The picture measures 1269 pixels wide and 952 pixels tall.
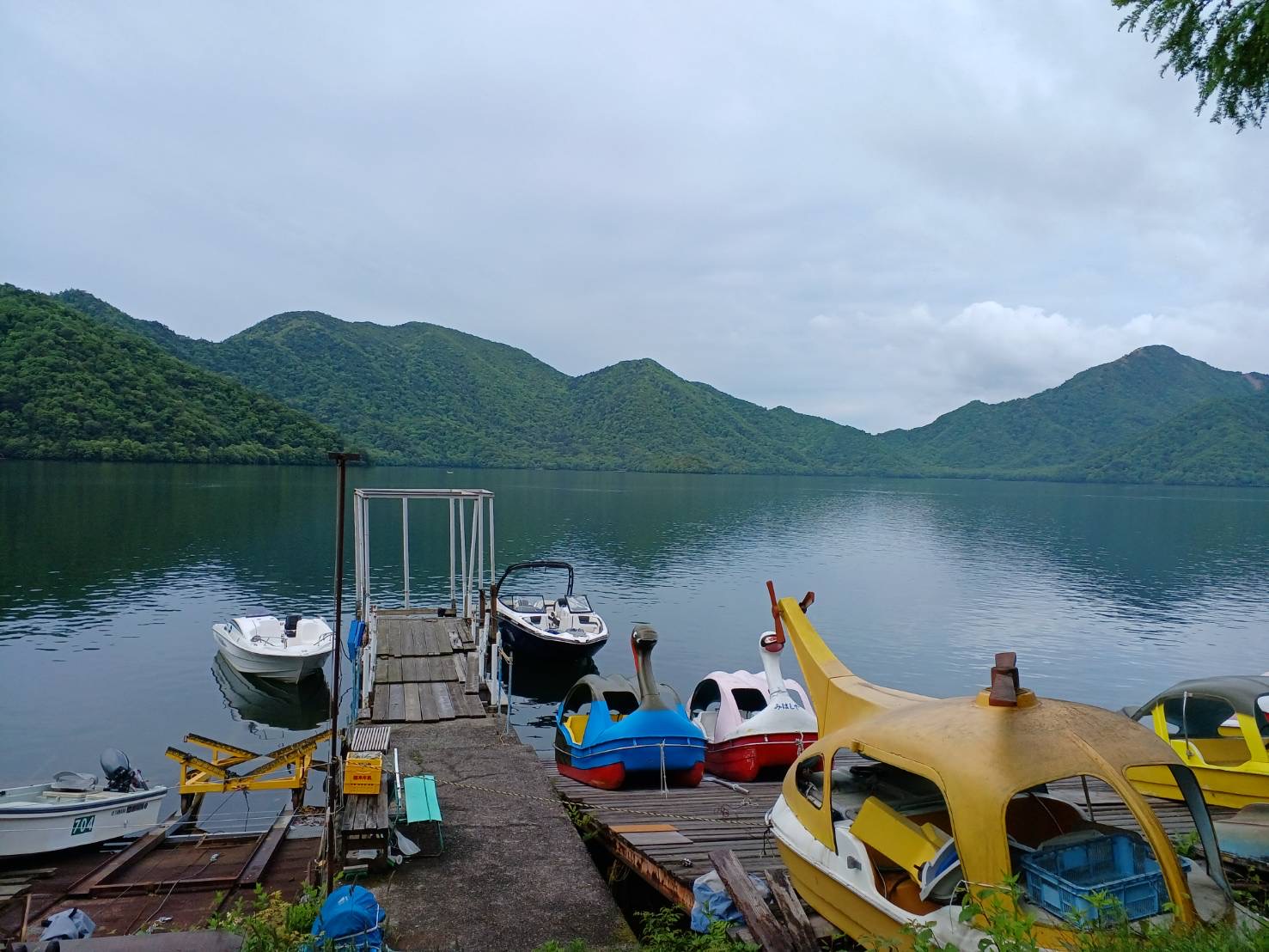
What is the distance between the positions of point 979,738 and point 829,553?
183ft

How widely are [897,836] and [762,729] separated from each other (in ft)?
25.8

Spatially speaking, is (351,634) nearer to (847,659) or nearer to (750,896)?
(750,896)

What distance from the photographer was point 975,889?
5.66 m

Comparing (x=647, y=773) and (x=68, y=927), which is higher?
(x=68, y=927)

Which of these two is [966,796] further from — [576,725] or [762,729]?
[576,725]

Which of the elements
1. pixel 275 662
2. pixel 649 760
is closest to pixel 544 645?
pixel 275 662

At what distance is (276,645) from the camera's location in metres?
24.1

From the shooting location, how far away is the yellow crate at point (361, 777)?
9.14m

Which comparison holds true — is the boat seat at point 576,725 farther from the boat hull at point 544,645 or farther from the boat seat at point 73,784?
the boat hull at point 544,645

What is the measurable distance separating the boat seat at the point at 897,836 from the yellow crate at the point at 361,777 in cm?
511

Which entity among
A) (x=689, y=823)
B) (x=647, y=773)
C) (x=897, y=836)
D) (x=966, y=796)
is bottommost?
(x=647, y=773)

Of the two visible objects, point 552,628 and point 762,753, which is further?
point 552,628

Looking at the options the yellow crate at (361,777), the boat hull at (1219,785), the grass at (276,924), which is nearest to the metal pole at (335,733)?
the grass at (276,924)

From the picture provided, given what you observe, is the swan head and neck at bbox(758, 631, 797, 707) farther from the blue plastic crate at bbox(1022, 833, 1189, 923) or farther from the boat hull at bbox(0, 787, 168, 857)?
the boat hull at bbox(0, 787, 168, 857)
